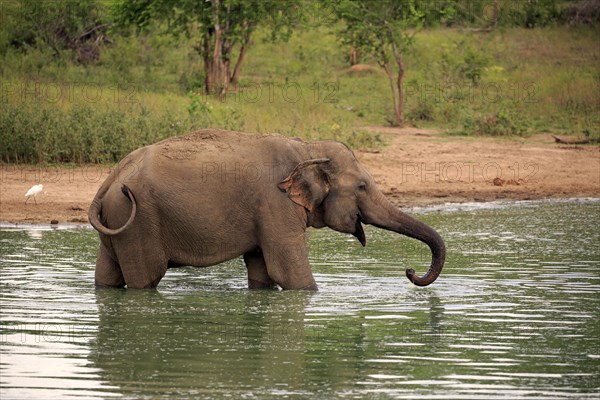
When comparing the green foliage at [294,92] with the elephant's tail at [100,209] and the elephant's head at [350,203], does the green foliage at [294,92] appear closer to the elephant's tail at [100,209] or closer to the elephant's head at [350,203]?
the elephant's tail at [100,209]

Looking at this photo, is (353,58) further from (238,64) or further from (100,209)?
(100,209)

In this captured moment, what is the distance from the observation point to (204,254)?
10.4 meters

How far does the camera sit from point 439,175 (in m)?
19.2

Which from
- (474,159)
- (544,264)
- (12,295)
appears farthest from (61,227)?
(474,159)

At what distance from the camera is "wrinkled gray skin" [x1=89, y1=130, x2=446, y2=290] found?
1024 cm

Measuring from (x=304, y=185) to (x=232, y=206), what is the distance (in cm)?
64

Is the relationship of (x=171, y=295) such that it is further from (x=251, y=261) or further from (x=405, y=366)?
(x=405, y=366)

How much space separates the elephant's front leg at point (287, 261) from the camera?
33.7ft

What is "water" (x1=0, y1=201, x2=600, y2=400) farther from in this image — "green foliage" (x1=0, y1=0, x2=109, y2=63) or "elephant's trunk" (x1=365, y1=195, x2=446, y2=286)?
"green foliage" (x1=0, y1=0, x2=109, y2=63)

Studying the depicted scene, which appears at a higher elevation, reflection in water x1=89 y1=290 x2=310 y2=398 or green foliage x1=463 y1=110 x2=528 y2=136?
green foliage x1=463 y1=110 x2=528 y2=136

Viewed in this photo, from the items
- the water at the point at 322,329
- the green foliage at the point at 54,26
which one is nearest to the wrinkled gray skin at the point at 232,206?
the water at the point at 322,329

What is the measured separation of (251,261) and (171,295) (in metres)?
0.77

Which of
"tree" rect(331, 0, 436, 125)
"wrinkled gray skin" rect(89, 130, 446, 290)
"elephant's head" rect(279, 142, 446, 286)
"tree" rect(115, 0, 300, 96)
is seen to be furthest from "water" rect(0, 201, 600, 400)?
"tree" rect(115, 0, 300, 96)

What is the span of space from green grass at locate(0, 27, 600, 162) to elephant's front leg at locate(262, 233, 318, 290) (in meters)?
8.12
